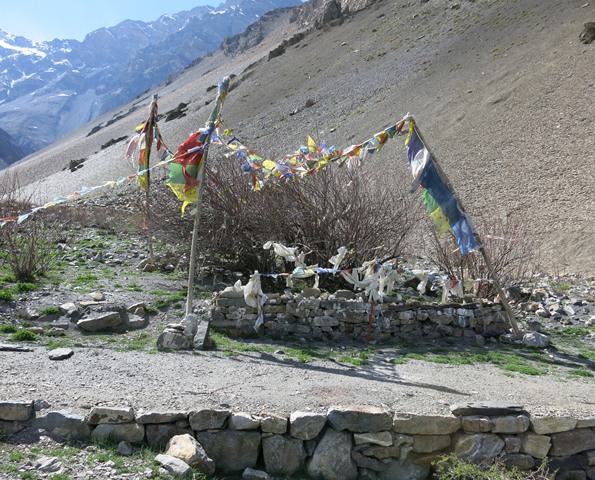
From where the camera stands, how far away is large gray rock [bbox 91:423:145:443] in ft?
17.2

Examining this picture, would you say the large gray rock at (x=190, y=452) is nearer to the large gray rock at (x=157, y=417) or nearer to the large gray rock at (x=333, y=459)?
the large gray rock at (x=157, y=417)

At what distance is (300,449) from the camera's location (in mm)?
5484

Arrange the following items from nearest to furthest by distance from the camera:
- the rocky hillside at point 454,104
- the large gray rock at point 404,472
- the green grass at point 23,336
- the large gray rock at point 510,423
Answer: the large gray rock at point 404,472
the large gray rock at point 510,423
the green grass at point 23,336
the rocky hillside at point 454,104

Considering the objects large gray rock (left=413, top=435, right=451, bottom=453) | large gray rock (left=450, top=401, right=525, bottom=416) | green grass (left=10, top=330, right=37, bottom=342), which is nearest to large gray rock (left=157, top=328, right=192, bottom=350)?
green grass (left=10, top=330, right=37, bottom=342)

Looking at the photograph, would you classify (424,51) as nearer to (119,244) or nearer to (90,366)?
(119,244)

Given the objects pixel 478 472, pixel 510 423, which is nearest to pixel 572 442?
pixel 510 423

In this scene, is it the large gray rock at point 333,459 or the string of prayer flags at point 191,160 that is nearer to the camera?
the large gray rock at point 333,459

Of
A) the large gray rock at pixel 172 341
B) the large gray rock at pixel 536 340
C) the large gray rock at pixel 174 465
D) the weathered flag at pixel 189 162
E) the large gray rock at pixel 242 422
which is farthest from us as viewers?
the weathered flag at pixel 189 162

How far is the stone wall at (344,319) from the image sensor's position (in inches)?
338

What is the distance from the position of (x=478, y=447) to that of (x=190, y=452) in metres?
2.61

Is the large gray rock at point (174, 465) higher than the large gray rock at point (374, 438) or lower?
lower

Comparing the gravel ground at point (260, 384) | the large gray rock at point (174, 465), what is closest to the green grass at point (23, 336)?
the gravel ground at point (260, 384)

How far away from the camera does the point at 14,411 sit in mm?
5227

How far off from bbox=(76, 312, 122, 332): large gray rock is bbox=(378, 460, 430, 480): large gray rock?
4.50 metres
